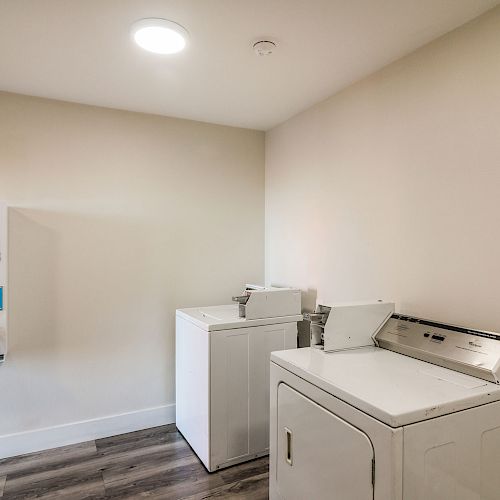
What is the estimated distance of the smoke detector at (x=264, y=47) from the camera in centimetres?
182

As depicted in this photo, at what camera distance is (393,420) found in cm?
112

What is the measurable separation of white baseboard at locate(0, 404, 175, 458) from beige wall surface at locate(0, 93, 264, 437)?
48mm

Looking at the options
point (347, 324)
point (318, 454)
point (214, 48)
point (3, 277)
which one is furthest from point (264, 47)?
point (3, 277)

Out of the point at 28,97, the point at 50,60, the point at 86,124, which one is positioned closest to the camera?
the point at 50,60

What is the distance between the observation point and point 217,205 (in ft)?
Result: 10.0

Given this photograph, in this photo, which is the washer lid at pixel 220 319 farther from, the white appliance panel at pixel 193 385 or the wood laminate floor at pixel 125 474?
the wood laminate floor at pixel 125 474

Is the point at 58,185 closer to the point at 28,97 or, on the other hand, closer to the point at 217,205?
the point at 28,97

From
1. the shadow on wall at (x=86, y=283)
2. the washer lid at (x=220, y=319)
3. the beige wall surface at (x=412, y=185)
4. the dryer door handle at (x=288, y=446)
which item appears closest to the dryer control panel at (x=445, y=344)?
the beige wall surface at (x=412, y=185)

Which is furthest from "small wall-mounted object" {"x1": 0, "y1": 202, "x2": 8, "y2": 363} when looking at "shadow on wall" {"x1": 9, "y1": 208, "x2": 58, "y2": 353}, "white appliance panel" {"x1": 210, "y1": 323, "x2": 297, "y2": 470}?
"white appliance panel" {"x1": 210, "y1": 323, "x2": 297, "y2": 470}

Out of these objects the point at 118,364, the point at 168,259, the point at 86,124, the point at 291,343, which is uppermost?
the point at 86,124

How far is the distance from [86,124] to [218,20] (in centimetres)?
140

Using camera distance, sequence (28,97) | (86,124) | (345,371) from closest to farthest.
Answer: (345,371)
(28,97)
(86,124)

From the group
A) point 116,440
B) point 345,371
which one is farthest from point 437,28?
point 116,440

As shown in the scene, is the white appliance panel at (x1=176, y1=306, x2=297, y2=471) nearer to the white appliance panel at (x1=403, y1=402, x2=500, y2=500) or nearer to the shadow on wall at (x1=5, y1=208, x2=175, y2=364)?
the shadow on wall at (x1=5, y1=208, x2=175, y2=364)
